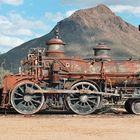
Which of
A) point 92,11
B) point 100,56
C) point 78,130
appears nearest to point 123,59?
point 100,56

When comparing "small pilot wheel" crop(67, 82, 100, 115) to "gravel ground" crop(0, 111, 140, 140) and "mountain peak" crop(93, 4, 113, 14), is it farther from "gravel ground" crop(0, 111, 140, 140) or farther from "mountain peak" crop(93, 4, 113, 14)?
"mountain peak" crop(93, 4, 113, 14)

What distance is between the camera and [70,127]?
17.2 metres

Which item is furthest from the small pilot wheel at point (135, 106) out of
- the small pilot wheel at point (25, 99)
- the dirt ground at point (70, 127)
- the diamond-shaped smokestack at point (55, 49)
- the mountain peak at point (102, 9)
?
the mountain peak at point (102, 9)

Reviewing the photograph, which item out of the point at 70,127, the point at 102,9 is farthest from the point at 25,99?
the point at 102,9


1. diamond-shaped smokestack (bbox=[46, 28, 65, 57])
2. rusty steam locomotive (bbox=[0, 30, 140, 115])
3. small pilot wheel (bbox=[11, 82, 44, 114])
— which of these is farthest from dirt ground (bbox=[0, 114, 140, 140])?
diamond-shaped smokestack (bbox=[46, 28, 65, 57])

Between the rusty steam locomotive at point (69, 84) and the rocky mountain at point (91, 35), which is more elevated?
the rocky mountain at point (91, 35)

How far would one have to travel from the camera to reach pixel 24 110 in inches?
894

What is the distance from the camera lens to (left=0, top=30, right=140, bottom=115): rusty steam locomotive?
2286cm

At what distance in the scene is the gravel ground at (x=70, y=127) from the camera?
48.2 ft

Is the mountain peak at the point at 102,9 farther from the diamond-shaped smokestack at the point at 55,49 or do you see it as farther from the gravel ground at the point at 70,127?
the gravel ground at the point at 70,127

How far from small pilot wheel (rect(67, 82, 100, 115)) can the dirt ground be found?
1.15 meters

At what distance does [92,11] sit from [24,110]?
9443 cm

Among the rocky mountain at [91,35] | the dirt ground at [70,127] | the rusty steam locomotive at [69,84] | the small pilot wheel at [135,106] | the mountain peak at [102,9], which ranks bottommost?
the dirt ground at [70,127]

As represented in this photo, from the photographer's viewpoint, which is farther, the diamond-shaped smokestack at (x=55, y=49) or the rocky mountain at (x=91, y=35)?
the rocky mountain at (x=91, y=35)
